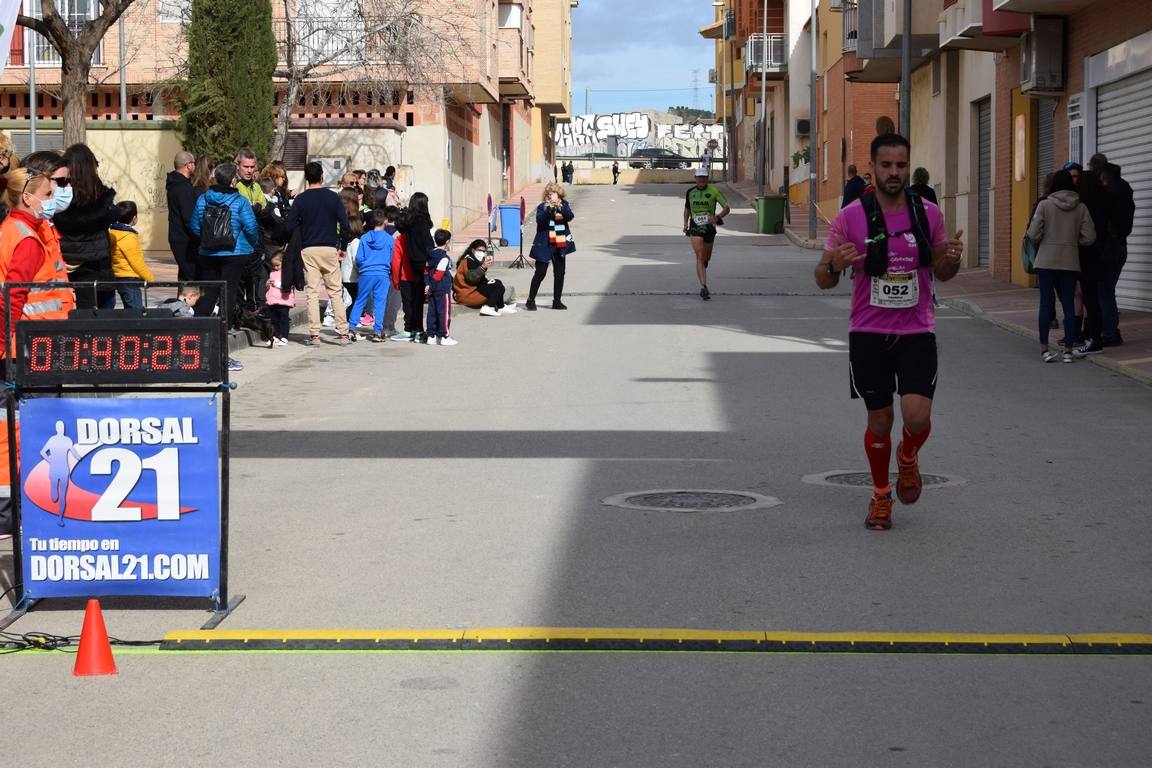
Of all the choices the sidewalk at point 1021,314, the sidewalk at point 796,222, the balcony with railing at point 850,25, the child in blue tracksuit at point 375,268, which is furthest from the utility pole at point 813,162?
the child in blue tracksuit at point 375,268

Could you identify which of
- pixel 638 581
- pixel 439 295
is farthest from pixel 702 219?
pixel 638 581

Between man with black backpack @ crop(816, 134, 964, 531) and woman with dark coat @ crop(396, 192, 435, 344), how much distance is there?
10.8 m

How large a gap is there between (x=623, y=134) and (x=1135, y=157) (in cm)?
11767

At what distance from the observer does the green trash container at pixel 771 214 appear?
4747 cm

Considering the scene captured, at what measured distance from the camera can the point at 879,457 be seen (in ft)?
27.0

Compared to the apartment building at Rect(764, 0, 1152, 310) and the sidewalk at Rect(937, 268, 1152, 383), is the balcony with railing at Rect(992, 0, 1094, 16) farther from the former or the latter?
the sidewalk at Rect(937, 268, 1152, 383)

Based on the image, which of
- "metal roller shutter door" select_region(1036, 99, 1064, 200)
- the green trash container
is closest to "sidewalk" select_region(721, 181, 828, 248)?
the green trash container

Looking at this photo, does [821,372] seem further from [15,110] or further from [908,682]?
[15,110]

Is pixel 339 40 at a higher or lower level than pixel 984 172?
higher

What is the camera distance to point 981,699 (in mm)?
5293

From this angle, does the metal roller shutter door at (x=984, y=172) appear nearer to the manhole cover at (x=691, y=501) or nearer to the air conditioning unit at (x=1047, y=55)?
the air conditioning unit at (x=1047, y=55)

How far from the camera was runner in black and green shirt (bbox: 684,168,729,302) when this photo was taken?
24062 mm

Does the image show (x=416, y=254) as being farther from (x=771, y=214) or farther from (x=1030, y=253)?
(x=771, y=214)

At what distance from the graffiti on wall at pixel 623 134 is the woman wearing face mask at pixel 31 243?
129m
